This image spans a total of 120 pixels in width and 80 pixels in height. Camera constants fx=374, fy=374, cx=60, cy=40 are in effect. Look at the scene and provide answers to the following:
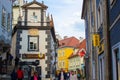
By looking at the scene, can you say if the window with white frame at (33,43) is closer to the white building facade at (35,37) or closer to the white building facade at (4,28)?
the white building facade at (35,37)

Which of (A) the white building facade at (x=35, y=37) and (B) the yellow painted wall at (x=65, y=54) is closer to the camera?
(A) the white building facade at (x=35, y=37)

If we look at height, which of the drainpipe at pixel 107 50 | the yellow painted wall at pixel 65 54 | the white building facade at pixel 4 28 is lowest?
the drainpipe at pixel 107 50

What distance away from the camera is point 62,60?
4906 inches

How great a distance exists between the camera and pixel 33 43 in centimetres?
4859

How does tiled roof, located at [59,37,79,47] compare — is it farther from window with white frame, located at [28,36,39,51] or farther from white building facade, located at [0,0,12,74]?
white building facade, located at [0,0,12,74]

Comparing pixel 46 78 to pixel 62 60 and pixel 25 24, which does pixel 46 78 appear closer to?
pixel 25 24

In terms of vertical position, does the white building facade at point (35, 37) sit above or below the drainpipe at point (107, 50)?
above

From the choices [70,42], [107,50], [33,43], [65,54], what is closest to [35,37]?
[33,43]

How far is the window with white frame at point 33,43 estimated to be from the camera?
48.4 meters

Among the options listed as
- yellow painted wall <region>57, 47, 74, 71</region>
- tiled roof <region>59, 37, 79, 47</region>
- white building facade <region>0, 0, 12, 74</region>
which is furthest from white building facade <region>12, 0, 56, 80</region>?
yellow painted wall <region>57, 47, 74, 71</region>

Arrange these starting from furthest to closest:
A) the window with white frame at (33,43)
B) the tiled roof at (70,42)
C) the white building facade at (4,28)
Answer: the tiled roof at (70,42)
the window with white frame at (33,43)
the white building facade at (4,28)

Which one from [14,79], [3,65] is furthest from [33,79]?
[3,65]

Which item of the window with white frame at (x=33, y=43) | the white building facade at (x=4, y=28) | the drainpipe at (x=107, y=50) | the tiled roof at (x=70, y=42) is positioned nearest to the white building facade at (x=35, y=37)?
the window with white frame at (x=33, y=43)

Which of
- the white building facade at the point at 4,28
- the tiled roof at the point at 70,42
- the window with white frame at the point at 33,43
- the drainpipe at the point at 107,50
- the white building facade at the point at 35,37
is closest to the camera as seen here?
the drainpipe at the point at 107,50
